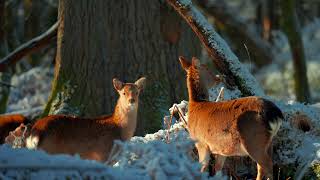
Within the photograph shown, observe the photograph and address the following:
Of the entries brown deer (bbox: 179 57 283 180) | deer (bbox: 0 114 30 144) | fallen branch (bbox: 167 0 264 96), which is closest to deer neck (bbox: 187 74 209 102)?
brown deer (bbox: 179 57 283 180)

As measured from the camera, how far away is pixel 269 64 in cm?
2742

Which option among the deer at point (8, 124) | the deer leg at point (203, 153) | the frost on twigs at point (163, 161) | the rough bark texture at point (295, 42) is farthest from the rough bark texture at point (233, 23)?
the frost on twigs at point (163, 161)

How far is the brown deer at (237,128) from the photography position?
7070 millimetres

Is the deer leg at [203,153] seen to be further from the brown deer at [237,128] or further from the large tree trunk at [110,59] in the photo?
the large tree trunk at [110,59]

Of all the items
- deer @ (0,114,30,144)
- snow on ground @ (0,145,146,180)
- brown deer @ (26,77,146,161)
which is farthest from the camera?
deer @ (0,114,30,144)

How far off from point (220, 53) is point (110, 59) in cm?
156

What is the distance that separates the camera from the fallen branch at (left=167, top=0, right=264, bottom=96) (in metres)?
9.39

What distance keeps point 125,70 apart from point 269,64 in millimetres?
17880

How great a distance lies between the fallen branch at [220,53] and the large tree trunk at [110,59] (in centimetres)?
92

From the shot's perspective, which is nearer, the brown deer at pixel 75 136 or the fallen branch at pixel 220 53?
the brown deer at pixel 75 136

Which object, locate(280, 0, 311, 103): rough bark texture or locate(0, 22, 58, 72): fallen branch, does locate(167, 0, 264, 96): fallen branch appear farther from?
locate(280, 0, 311, 103): rough bark texture

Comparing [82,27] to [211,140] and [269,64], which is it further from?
[269,64]

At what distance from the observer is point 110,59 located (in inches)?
398

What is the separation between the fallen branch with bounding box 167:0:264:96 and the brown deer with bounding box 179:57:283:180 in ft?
4.96
